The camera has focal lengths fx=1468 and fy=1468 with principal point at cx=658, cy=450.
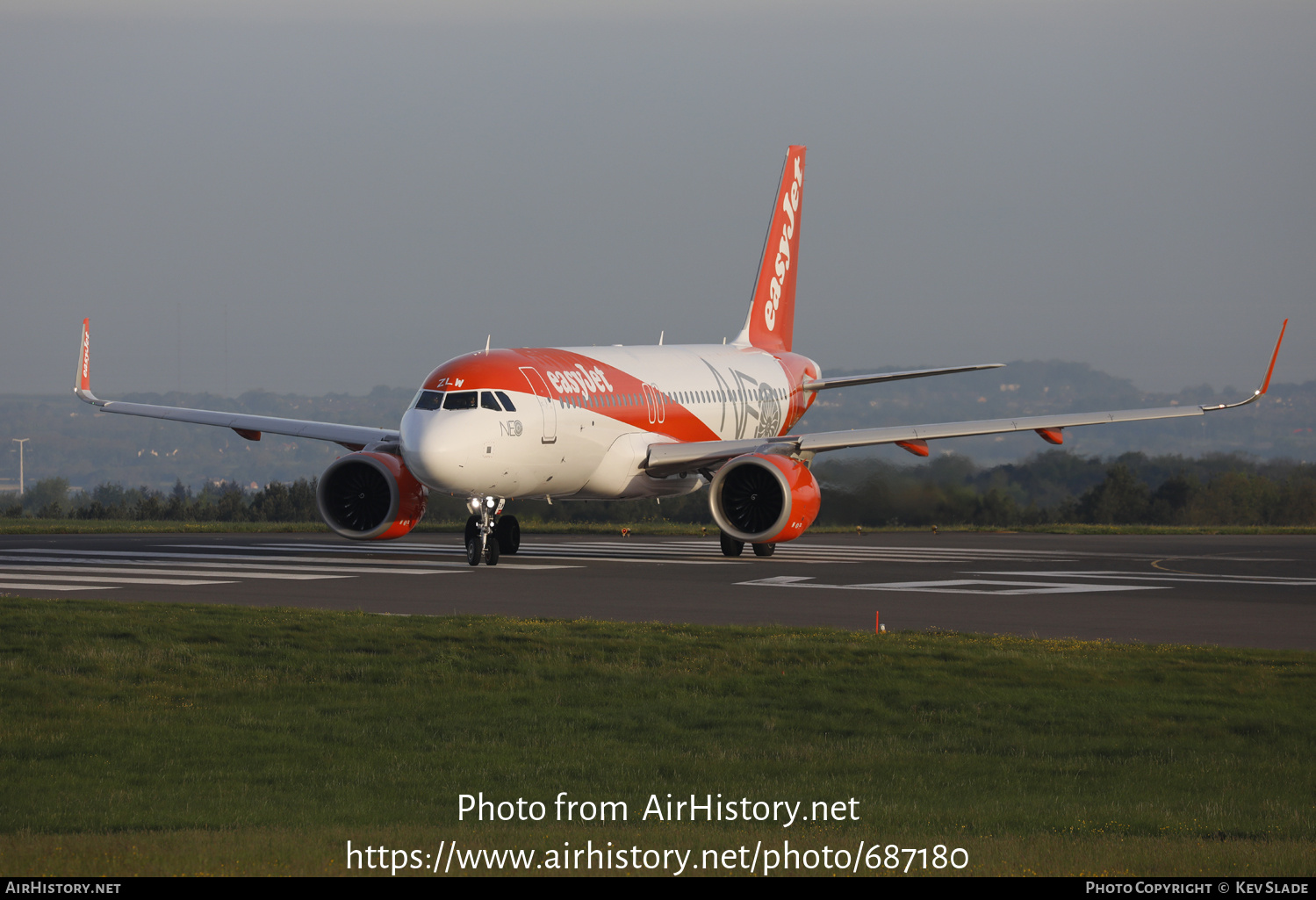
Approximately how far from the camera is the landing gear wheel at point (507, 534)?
94.8ft

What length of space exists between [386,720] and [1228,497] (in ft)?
142

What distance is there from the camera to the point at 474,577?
23172 millimetres

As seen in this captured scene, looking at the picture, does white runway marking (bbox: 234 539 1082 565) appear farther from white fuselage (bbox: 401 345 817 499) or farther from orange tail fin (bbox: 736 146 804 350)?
orange tail fin (bbox: 736 146 804 350)

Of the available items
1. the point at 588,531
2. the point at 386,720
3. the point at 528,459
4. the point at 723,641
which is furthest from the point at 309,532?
the point at 386,720

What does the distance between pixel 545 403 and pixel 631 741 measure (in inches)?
624

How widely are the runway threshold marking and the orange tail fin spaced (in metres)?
16.8

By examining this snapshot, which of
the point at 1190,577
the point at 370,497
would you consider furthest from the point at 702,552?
the point at 1190,577

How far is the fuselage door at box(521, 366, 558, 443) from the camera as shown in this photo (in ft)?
85.5

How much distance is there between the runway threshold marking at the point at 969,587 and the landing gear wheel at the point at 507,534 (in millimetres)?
7214

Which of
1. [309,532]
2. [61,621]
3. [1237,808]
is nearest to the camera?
[1237,808]

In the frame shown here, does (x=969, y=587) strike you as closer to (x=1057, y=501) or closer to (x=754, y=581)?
(x=754, y=581)

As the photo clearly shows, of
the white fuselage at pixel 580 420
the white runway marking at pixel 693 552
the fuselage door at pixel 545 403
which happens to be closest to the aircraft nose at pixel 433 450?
the white fuselage at pixel 580 420

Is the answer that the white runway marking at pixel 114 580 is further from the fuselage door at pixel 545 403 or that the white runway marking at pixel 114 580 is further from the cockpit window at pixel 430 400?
the fuselage door at pixel 545 403
